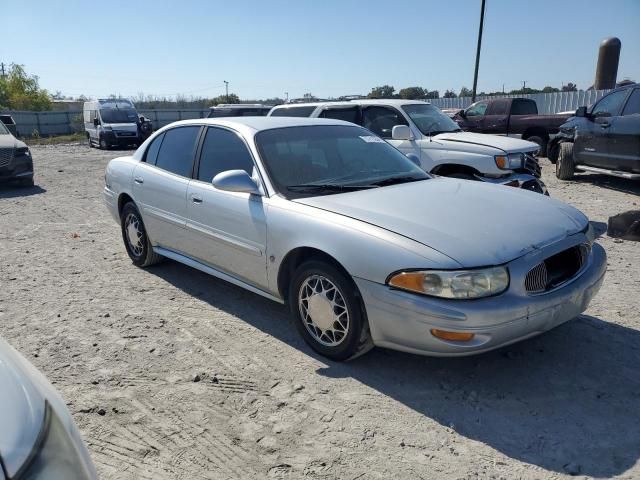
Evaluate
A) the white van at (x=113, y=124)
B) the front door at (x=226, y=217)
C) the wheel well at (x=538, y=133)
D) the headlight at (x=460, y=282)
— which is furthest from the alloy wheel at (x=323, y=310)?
the white van at (x=113, y=124)

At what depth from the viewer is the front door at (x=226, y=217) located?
394cm

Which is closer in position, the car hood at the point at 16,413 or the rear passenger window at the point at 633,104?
the car hood at the point at 16,413

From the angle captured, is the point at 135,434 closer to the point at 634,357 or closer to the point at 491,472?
the point at 491,472

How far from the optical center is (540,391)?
319 cm

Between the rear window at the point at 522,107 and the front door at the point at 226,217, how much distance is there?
14.1 metres

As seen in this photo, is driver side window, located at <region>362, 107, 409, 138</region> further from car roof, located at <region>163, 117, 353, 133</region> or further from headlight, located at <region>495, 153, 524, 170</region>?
car roof, located at <region>163, 117, 353, 133</region>

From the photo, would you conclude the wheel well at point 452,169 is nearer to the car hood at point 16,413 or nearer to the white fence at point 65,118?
the car hood at point 16,413

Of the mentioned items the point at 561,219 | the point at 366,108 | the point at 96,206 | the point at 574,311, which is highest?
the point at 366,108

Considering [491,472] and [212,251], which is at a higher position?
[212,251]

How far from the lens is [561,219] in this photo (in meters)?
3.61

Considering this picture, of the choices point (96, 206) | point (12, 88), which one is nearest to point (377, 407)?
point (96, 206)

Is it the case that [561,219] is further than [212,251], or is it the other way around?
[212,251]

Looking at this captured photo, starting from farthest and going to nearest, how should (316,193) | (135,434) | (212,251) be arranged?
(212,251), (316,193), (135,434)

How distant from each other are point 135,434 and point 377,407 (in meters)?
1.34
